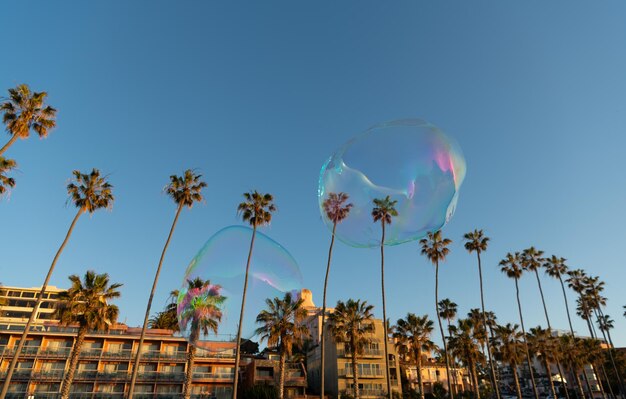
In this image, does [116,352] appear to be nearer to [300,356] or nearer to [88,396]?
[88,396]

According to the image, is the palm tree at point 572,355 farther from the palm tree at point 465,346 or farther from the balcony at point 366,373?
the balcony at point 366,373

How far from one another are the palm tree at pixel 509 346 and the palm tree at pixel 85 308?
53.4 m

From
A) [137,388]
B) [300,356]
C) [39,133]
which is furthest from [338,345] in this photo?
[39,133]

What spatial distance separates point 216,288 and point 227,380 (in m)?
36.2

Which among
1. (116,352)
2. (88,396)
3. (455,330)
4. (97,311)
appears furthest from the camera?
Result: (455,330)

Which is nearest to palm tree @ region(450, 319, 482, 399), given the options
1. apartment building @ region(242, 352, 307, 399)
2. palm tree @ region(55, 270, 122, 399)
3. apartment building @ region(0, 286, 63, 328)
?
apartment building @ region(242, 352, 307, 399)

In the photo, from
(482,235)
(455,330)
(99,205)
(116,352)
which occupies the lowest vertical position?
(116,352)

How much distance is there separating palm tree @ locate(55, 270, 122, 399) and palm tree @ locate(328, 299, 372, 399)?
76.4 ft

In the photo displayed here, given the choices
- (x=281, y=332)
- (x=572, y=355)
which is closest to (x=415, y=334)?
(x=281, y=332)

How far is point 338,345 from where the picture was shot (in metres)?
53.3

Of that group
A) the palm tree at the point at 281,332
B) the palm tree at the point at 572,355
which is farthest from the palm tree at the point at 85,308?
the palm tree at the point at 572,355

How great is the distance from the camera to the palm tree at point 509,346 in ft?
201

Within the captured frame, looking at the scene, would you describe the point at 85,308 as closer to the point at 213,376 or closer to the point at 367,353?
the point at 213,376

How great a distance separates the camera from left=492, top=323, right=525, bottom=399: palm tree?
201 feet
